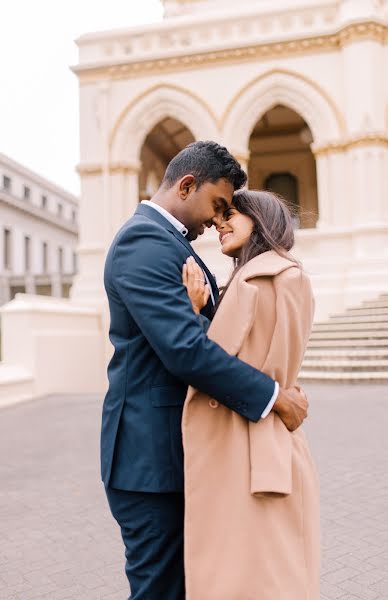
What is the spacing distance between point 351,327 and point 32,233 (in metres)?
35.7

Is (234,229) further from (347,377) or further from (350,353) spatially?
(350,353)

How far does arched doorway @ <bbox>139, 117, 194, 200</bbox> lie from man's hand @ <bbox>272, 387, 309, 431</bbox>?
17.3 metres

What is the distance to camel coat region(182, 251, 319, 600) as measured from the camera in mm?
1744

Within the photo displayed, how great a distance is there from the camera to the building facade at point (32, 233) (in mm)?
36125

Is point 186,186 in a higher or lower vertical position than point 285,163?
lower

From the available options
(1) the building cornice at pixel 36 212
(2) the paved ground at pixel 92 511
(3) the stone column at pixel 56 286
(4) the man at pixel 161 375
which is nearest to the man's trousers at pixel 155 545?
(4) the man at pixel 161 375

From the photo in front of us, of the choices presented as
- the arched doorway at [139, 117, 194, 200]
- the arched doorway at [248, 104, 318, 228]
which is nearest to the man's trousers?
the arched doorway at [139, 117, 194, 200]

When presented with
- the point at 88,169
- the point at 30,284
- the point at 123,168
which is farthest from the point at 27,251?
the point at 123,168

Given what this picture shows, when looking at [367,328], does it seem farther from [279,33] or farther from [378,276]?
[279,33]

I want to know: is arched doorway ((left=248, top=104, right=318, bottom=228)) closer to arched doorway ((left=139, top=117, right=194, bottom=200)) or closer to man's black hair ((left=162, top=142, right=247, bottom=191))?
arched doorway ((left=139, top=117, right=194, bottom=200))

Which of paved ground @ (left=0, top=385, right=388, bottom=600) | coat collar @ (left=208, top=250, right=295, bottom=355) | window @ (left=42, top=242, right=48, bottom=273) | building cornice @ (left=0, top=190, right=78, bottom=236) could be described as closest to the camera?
coat collar @ (left=208, top=250, right=295, bottom=355)

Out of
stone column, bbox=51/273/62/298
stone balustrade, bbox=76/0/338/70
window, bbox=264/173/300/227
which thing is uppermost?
stone balustrade, bbox=76/0/338/70

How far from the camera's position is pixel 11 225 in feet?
136

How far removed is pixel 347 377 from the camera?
10.1 m
